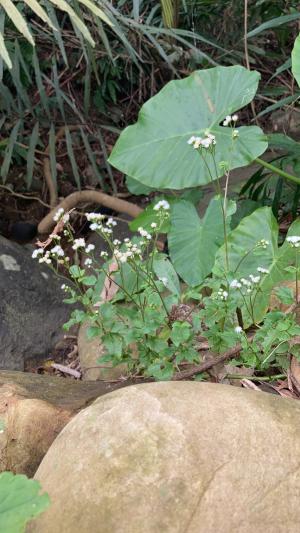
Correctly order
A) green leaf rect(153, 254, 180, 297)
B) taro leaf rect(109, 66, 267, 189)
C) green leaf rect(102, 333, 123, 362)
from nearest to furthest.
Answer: green leaf rect(102, 333, 123, 362) → green leaf rect(153, 254, 180, 297) → taro leaf rect(109, 66, 267, 189)

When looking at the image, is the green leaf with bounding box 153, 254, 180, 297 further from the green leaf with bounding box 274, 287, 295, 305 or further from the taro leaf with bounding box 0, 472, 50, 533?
the taro leaf with bounding box 0, 472, 50, 533

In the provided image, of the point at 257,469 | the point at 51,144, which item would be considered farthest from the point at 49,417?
the point at 51,144

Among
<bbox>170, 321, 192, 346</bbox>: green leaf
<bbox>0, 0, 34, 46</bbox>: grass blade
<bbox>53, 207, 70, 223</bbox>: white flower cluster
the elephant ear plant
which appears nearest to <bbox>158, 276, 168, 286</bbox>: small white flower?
the elephant ear plant

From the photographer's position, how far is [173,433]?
1043 millimetres

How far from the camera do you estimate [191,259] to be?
74.0 inches

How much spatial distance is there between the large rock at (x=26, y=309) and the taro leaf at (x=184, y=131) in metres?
0.77

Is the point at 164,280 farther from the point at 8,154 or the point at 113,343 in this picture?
the point at 8,154

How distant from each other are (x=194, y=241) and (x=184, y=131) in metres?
0.31

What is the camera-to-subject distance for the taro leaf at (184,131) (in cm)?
183

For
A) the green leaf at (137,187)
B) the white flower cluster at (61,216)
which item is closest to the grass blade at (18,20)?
the white flower cluster at (61,216)

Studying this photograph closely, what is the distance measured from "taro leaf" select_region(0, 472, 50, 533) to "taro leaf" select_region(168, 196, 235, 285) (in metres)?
1.05

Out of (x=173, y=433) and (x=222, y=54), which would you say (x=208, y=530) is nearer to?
(x=173, y=433)

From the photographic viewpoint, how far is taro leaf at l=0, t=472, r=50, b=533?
0.79 meters

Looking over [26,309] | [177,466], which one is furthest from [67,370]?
[177,466]
